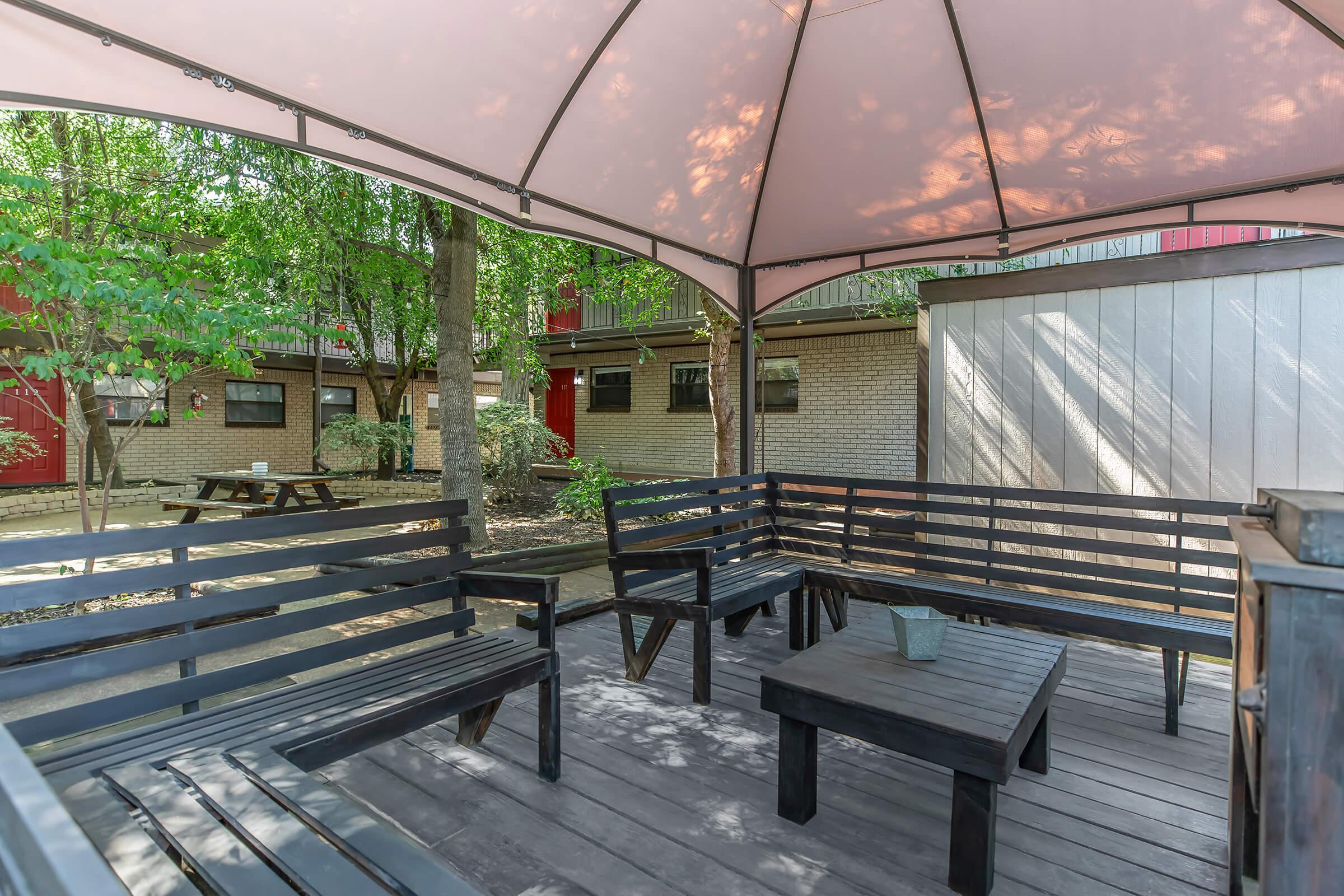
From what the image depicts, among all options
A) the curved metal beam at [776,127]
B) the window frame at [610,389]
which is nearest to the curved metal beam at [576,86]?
the curved metal beam at [776,127]

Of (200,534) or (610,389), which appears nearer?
(200,534)

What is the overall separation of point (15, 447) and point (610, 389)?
11054 millimetres

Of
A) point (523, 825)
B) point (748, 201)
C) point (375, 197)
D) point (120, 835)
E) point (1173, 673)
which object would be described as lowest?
point (523, 825)

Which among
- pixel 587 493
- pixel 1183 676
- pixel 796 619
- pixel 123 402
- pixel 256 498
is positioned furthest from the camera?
pixel 123 402

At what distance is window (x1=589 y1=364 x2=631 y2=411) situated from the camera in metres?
15.6

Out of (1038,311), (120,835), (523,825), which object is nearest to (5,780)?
(120,835)

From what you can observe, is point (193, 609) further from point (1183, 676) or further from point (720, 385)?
point (720, 385)

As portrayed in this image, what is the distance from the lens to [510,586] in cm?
300

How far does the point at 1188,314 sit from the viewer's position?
5.21 metres

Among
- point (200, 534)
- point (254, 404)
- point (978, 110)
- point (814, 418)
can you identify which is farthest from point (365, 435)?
point (978, 110)

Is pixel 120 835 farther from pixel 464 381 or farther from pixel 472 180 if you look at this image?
pixel 464 381

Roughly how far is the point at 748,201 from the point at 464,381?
3703mm

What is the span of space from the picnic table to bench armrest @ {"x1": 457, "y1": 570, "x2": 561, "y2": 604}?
6.27 m

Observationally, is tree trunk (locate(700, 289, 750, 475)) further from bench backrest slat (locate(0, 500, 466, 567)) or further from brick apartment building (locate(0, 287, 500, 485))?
brick apartment building (locate(0, 287, 500, 485))
